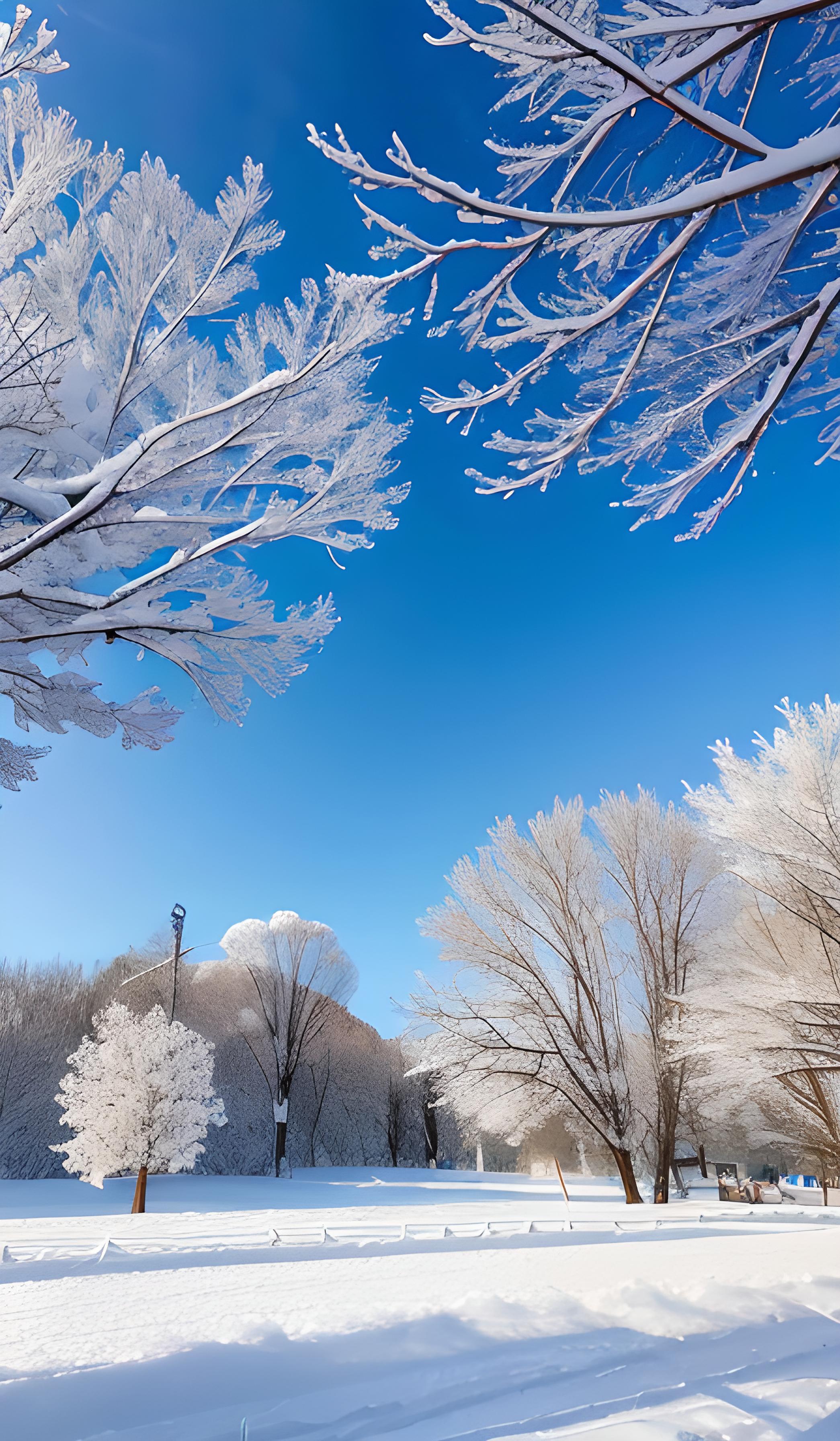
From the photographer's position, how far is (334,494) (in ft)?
10.6

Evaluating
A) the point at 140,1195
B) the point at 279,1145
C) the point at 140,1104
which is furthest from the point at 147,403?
the point at 279,1145

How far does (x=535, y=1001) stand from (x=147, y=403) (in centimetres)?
1226

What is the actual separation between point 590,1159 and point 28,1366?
27.7 meters

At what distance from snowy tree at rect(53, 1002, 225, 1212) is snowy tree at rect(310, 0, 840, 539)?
1574 centimetres

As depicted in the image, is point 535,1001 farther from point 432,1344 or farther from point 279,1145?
point 279,1145

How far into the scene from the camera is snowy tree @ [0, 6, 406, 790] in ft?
9.05

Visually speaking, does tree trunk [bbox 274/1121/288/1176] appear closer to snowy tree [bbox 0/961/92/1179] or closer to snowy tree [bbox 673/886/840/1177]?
snowy tree [bbox 0/961/92/1179]

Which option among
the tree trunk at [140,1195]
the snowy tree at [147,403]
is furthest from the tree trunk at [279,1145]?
the snowy tree at [147,403]

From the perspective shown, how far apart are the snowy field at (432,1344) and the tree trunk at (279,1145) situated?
62.2ft

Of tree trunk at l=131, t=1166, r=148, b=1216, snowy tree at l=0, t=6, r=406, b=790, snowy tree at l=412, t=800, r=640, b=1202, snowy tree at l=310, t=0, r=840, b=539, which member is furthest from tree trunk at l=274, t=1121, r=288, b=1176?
snowy tree at l=310, t=0, r=840, b=539

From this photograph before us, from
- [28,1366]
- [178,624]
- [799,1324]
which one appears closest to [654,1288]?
[799,1324]

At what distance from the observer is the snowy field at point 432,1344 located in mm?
2357

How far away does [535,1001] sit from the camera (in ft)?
42.3

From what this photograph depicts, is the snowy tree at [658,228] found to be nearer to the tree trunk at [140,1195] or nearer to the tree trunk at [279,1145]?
the tree trunk at [140,1195]
